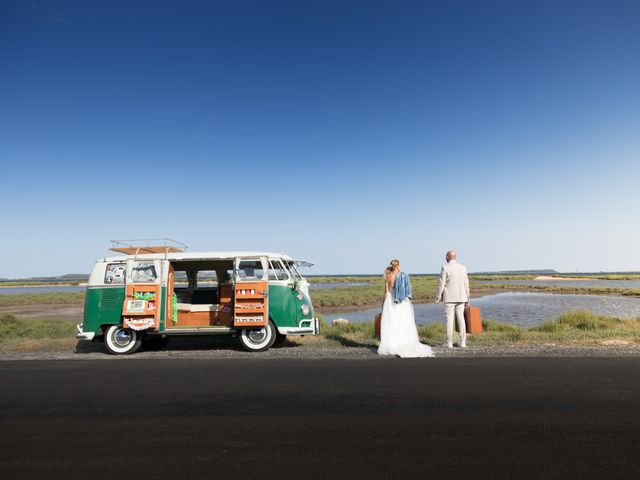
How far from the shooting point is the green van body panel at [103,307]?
10.8 m

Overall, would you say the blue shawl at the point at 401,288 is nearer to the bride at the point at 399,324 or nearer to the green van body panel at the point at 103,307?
the bride at the point at 399,324

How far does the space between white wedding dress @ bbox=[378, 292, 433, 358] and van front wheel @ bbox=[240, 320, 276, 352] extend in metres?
2.73

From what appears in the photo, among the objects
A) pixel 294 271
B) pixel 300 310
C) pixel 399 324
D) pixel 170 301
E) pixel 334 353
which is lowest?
pixel 334 353

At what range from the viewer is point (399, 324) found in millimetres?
9836

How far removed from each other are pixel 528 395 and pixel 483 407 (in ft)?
3.15

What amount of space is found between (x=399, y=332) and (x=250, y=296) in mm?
3640

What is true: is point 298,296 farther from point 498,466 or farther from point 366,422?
point 498,466

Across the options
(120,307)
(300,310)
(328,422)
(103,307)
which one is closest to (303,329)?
(300,310)

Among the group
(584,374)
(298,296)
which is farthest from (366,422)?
(298,296)

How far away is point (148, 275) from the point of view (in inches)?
433

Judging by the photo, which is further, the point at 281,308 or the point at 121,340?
the point at 121,340

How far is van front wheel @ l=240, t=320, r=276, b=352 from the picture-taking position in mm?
10820

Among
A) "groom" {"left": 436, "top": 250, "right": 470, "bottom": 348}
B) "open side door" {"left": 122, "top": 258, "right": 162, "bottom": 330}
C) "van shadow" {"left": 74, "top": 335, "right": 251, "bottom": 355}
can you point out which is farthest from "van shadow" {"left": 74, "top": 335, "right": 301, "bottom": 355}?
"groom" {"left": 436, "top": 250, "right": 470, "bottom": 348}

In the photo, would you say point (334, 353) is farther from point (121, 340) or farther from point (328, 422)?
point (121, 340)
